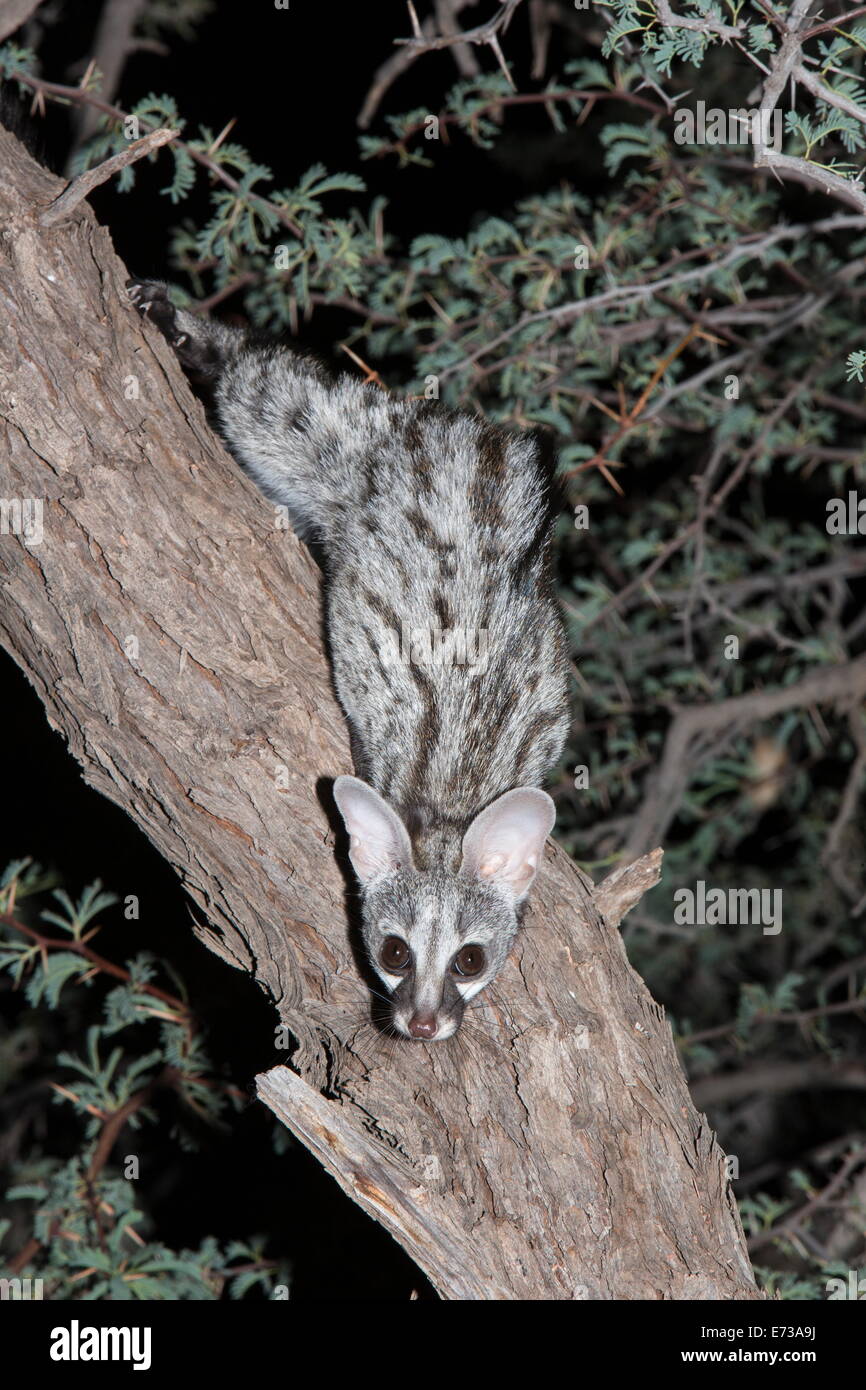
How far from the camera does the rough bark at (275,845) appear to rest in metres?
3.45

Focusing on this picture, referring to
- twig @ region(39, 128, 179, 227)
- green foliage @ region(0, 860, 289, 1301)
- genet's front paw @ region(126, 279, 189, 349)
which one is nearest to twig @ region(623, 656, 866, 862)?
green foliage @ region(0, 860, 289, 1301)

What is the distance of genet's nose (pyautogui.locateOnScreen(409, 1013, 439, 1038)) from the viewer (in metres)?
3.55

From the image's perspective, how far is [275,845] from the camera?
3680mm

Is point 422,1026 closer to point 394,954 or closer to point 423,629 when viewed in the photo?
point 394,954

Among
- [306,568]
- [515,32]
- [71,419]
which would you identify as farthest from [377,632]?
[515,32]

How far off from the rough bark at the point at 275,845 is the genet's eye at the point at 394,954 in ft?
0.34

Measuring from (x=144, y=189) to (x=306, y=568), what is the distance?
464 centimetres

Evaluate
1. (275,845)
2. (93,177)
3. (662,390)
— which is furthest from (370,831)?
(662,390)

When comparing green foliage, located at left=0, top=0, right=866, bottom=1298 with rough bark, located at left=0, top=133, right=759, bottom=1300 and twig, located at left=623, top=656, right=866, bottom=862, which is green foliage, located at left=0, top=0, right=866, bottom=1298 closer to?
twig, located at left=623, top=656, right=866, bottom=862

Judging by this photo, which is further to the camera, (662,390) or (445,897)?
(662,390)

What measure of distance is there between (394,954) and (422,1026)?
31cm

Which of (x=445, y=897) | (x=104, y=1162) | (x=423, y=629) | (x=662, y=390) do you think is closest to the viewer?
(x=445, y=897)

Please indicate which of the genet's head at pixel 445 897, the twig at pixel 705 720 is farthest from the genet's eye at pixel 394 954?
the twig at pixel 705 720

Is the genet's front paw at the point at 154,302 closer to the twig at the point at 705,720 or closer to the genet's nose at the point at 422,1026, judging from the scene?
the genet's nose at the point at 422,1026
